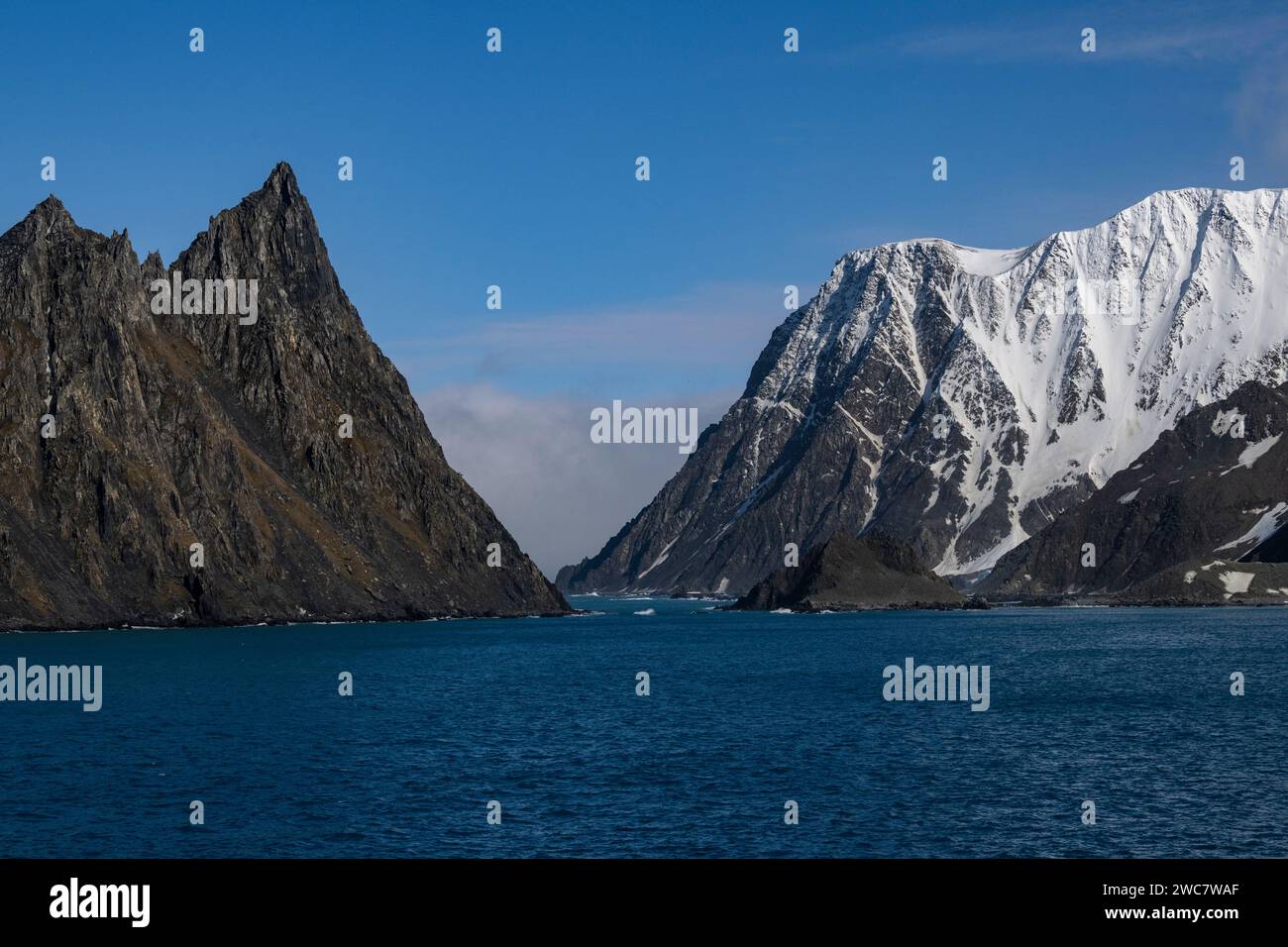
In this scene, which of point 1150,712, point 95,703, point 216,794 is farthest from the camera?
point 95,703

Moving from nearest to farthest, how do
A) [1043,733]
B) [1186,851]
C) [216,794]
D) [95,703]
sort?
1. [1186,851]
2. [216,794]
3. [1043,733]
4. [95,703]

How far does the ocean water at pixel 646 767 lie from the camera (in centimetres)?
5491

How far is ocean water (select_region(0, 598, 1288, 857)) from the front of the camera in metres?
54.9

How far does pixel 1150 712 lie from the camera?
9988 cm

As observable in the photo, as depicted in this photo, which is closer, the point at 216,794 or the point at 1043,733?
the point at 216,794

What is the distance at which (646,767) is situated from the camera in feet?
243
